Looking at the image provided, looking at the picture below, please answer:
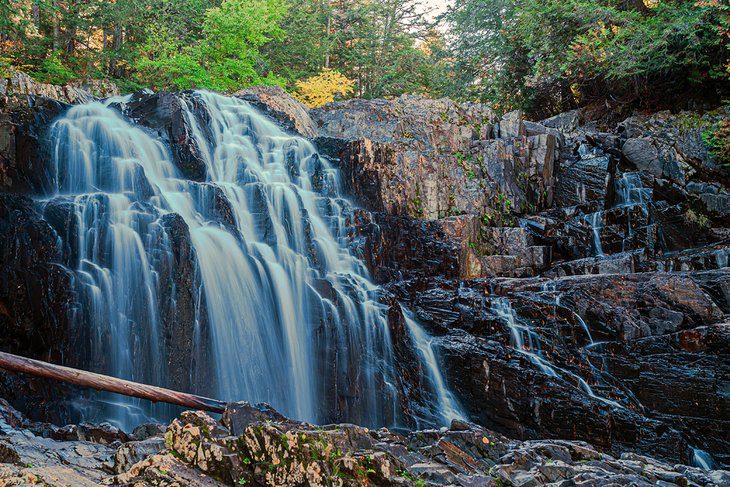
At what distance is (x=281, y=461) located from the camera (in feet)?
12.7

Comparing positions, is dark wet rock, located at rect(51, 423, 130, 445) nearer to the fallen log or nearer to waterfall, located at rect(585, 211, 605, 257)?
the fallen log

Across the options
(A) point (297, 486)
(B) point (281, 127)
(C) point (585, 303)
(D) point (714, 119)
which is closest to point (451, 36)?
(D) point (714, 119)

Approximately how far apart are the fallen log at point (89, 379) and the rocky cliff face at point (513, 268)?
128 centimetres

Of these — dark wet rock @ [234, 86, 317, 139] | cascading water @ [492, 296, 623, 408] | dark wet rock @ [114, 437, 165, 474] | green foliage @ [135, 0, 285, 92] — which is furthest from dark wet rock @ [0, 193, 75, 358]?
green foliage @ [135, 0, 285, 92]

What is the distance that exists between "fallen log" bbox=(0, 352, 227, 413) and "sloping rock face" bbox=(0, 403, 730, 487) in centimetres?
52

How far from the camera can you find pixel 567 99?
853 inches

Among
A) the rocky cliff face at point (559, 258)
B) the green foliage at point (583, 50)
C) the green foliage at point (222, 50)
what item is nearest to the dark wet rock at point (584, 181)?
the rocky cliff face at point (559, 258)

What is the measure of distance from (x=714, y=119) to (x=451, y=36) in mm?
15751

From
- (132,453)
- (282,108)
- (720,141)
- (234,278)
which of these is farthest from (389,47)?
(132,453)

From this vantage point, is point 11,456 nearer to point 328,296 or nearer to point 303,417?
point 303,417

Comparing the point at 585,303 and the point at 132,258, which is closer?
the point at 132,258

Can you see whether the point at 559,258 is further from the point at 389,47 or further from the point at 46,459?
the point at 389,47

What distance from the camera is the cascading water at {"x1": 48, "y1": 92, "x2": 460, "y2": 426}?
25.0 ft

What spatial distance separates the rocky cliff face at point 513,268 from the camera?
6938mm
